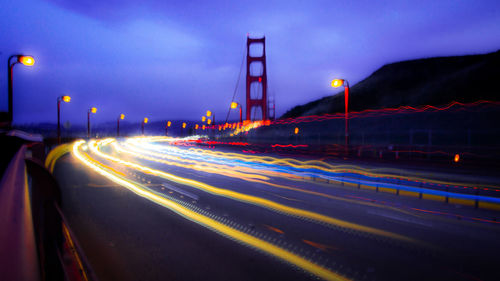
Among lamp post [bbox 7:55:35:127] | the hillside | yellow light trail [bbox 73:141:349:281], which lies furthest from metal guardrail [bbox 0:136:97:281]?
the hillside

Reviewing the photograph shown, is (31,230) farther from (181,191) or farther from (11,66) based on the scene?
(11,66)

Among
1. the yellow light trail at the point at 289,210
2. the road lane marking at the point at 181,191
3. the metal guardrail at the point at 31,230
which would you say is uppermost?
the metal guardrail at the point at 31,230

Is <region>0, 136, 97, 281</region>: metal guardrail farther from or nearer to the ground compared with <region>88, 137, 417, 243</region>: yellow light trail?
farther from the ground

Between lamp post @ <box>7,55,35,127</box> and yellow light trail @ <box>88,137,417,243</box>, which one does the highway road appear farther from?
lamp post @ <box>7,55,35,127</box>

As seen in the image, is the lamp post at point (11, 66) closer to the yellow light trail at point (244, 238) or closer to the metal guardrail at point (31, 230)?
the yellow light trail at point (244, 238)

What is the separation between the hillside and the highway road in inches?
3225

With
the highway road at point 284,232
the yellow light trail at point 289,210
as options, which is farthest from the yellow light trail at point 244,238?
the yellow light trail at point 289,210

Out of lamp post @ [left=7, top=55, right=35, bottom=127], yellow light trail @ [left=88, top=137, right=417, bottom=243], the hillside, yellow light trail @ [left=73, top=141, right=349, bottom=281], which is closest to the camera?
yellow light trail @ [left=73, top=141, right=349, bottom=281]

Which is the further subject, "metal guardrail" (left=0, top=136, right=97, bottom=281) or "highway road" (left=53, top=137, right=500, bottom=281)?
"highway road" (left=53, top=137, right=500, bottom=281)

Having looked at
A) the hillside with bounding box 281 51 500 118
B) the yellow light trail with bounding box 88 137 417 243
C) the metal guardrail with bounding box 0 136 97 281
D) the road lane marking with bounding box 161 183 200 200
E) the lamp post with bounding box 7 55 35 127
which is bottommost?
the yellow light trail with bounding box 88 137 417 243

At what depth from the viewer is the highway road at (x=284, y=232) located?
4.32m

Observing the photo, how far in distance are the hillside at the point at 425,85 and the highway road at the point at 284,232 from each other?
269 ft

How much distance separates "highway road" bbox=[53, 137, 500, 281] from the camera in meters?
4.32

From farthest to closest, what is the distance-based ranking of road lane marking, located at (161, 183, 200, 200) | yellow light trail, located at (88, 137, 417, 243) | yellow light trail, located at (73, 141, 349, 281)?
road lane marking, located at (161, 183, 200, 200) < yellow light trail, located at (88, 137, 417, 243) < yellow light trail, located at (73, 141, 349, 281)
